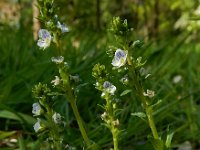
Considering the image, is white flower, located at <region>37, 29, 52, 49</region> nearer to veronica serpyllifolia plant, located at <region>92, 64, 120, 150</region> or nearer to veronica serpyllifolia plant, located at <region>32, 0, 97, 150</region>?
veronica serpyllifolia plant, located at <region>32, 0, 97, 150</region>

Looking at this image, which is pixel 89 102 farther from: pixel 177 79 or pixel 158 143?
pixel 158 143

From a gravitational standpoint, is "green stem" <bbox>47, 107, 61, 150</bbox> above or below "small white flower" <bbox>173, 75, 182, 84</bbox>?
below

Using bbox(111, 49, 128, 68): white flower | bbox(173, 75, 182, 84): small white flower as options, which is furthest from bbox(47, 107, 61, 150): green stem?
bbox(173, 75, 182, 84): small white flower

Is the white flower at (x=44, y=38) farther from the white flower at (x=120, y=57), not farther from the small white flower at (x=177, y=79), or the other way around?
the small white flower at (x=177, y=79)

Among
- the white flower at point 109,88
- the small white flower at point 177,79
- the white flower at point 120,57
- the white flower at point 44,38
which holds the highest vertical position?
the small white flower at point 177,79

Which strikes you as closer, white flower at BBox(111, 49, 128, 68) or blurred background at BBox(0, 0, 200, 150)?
white flower at BBox(111, 49, 128, 68)

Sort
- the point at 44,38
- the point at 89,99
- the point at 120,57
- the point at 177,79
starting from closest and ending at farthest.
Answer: the point at 120,57, the point at 44,38, the point at 89,99, the point at 177,79

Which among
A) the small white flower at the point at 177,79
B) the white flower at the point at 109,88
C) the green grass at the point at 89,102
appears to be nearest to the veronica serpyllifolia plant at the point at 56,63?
the white flower at the point at 109,88

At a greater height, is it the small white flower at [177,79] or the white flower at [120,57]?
the small white flower at [177,79]

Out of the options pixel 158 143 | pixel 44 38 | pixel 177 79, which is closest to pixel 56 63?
pixel 44 38

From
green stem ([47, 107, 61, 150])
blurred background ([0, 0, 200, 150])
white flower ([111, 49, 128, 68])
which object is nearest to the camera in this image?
white flower ([111, 49, 128, 68])

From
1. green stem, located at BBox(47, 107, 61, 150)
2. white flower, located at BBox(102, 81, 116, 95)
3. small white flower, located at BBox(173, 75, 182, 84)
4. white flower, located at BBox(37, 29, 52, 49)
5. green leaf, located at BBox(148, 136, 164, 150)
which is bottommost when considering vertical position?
green leaf, located at BBox(148, 136, 164, 150)

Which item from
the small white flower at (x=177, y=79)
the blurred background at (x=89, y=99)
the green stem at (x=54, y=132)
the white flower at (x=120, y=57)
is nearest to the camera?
the white flower at (x=120, y=57)
